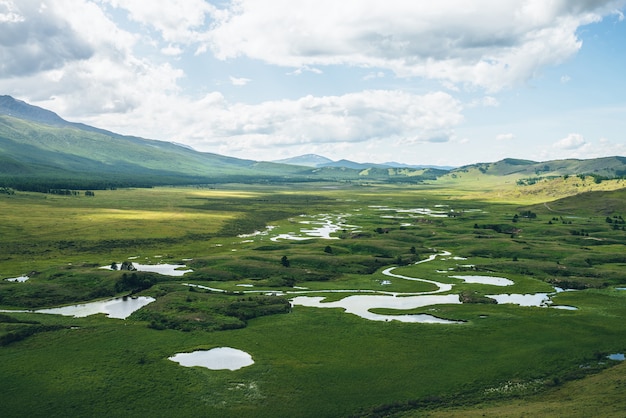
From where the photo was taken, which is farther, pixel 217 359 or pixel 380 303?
pixel 380 303

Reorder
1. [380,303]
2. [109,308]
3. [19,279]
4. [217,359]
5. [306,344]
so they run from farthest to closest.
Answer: [19,279] → [380,303] → [109,308] → [306,344] → [217,359]

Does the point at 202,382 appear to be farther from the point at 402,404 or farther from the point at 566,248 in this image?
the point at 566,248

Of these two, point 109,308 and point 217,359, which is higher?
point 217,359

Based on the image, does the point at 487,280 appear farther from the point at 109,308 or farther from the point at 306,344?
the point at 109,308

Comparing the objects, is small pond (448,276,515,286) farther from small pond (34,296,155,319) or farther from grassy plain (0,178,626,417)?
small pond (34,296,155,319)

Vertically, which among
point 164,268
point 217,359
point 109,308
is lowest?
point 109,308

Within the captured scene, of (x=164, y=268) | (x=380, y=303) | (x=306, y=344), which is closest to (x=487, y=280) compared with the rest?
(x=380, y=303)

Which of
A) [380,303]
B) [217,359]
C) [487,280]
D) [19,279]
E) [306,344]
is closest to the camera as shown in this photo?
[217,359]

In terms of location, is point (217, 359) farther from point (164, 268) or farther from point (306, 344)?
point (164, 268)

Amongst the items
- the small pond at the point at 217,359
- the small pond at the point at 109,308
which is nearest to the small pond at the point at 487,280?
the small pond at the point at 217,359
